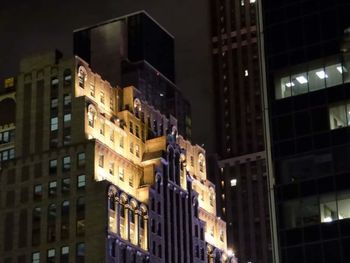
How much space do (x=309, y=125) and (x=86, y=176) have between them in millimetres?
72389

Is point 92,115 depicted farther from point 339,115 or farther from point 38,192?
point 339,115

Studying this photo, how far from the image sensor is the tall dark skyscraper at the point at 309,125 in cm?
8919

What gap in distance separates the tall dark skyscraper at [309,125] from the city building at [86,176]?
6473 centimetres

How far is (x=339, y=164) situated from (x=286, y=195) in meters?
5.41

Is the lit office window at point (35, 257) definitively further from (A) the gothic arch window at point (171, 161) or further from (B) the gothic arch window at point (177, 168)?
(B) the gothic arch window at point (177, 168)

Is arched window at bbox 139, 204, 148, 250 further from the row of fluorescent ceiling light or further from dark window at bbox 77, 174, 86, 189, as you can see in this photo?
the row of fluorescent ceiling light

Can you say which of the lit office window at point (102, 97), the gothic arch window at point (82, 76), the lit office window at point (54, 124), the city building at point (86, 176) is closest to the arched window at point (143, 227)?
the city building at point (86, 176)

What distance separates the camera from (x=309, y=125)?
3708 inches

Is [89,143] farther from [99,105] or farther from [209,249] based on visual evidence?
[209,249]

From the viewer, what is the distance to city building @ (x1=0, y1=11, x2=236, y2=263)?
15962 centimetres

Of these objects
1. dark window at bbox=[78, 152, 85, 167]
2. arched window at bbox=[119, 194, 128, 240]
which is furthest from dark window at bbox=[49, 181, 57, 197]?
arched window at bbox=[119, 194, 128, 240]

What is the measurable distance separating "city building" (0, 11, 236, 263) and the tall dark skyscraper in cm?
6473

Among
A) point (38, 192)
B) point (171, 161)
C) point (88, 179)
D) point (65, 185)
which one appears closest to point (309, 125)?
point (88, 179)

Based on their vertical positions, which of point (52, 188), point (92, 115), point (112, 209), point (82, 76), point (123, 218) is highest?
point (82, 76)
